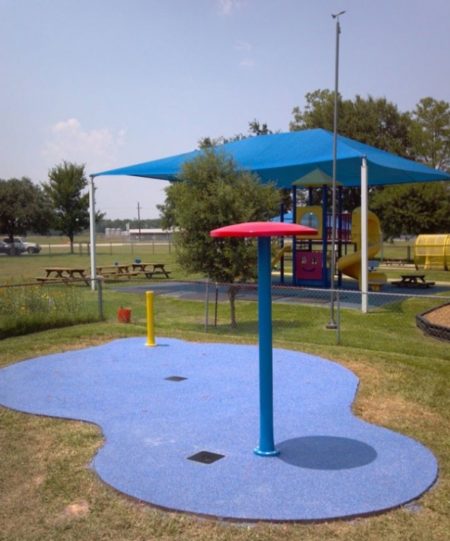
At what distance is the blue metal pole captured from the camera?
17.3ft

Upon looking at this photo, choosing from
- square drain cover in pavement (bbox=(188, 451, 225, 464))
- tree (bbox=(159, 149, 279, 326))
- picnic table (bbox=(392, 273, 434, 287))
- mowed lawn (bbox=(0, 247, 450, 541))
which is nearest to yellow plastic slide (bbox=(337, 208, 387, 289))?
picnic table (bbox=(392, 273, 434, 287))

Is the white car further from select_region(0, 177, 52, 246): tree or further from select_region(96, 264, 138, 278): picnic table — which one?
select_region(96, 264, 138, 278): picnic table

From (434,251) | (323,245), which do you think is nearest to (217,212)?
(323,245)

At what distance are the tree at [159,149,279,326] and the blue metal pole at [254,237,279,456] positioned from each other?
7.06 m

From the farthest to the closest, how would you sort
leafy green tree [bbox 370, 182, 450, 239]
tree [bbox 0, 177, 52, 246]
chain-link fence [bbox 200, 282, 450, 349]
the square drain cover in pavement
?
tree [bbox 0, 177, 52, 246], leafy green tree [bbox 370, 182, 450, 239], chain-link fence [bbox 200, 282, 450, 349], the square drain cover in pavement

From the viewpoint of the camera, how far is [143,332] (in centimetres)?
1202

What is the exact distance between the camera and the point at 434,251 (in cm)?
2984

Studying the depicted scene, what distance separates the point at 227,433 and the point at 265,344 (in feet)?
3.88

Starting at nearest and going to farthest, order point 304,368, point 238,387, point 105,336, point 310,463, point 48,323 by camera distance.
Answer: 1. point 310,463
2. point 238,387
3. point 304,368
4. point 105,336
5. point 48,323

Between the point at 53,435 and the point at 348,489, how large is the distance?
3002 millimetres

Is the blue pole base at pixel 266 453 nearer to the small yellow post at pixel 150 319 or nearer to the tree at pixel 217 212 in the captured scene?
the small yellow post at pixel 150 319

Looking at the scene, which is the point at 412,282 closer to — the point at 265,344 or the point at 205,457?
the point at 265,344

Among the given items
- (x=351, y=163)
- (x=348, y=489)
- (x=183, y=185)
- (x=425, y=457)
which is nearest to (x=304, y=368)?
(x=425, y=457)

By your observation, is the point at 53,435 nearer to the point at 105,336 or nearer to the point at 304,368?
the point at 304,368
